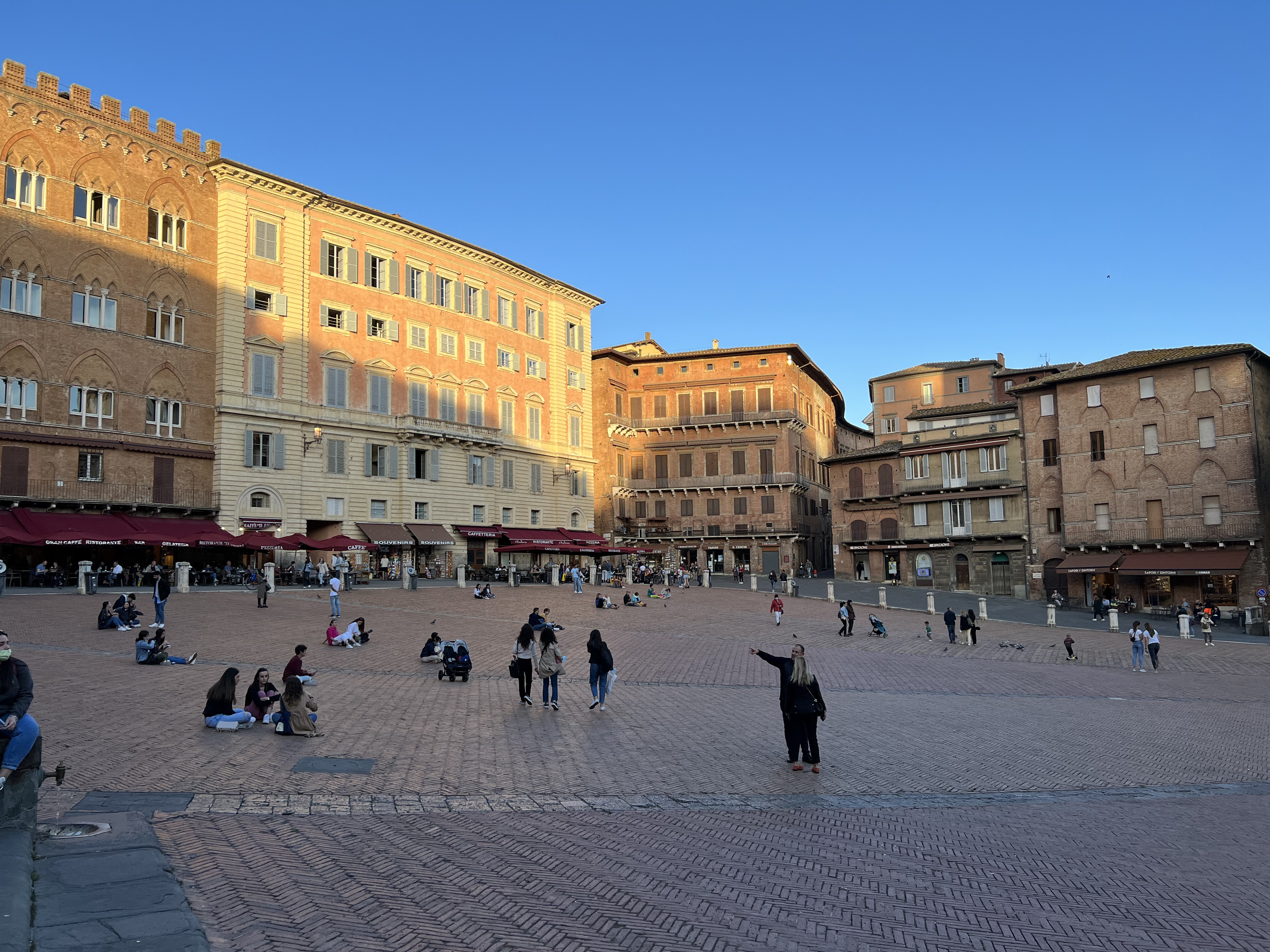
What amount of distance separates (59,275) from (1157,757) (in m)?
42.5

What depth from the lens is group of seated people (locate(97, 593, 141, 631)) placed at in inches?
885

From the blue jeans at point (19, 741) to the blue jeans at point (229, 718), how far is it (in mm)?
5287

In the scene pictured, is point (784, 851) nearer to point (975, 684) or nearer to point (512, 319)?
point (975, 684)

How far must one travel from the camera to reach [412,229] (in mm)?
51094

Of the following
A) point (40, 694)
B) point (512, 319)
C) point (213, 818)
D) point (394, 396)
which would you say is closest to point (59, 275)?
point (394, 396)

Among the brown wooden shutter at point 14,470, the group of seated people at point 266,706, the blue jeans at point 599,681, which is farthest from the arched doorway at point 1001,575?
the brown wooden shutter at point 14,470

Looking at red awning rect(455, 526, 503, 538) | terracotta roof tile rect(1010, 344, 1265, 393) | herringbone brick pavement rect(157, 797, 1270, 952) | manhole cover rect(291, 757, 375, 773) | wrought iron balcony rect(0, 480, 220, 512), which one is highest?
terracotta roof tile rect(1010, 344, 1265, 393)

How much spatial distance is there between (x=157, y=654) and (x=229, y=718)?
21.1 feet

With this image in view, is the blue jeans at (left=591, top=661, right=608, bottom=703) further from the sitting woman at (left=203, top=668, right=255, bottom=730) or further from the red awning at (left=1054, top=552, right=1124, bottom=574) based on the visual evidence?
the red awning at (left=1054, top=552, right=1124, bottom=574)

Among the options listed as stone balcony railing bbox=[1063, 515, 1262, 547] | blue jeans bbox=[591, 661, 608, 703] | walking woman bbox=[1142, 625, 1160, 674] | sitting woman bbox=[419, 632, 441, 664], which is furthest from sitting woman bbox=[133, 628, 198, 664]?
stone balcony railing bbox=[1063, 515, 1262, 547]

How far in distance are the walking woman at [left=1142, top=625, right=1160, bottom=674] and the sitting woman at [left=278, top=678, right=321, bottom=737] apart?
25644 mm

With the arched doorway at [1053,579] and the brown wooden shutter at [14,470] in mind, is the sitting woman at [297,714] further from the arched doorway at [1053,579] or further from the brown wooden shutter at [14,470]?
the arched doorway at [1053,579]

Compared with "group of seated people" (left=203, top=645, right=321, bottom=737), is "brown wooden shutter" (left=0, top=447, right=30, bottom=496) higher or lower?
higher

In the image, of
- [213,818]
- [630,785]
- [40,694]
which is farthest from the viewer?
[40,694]
